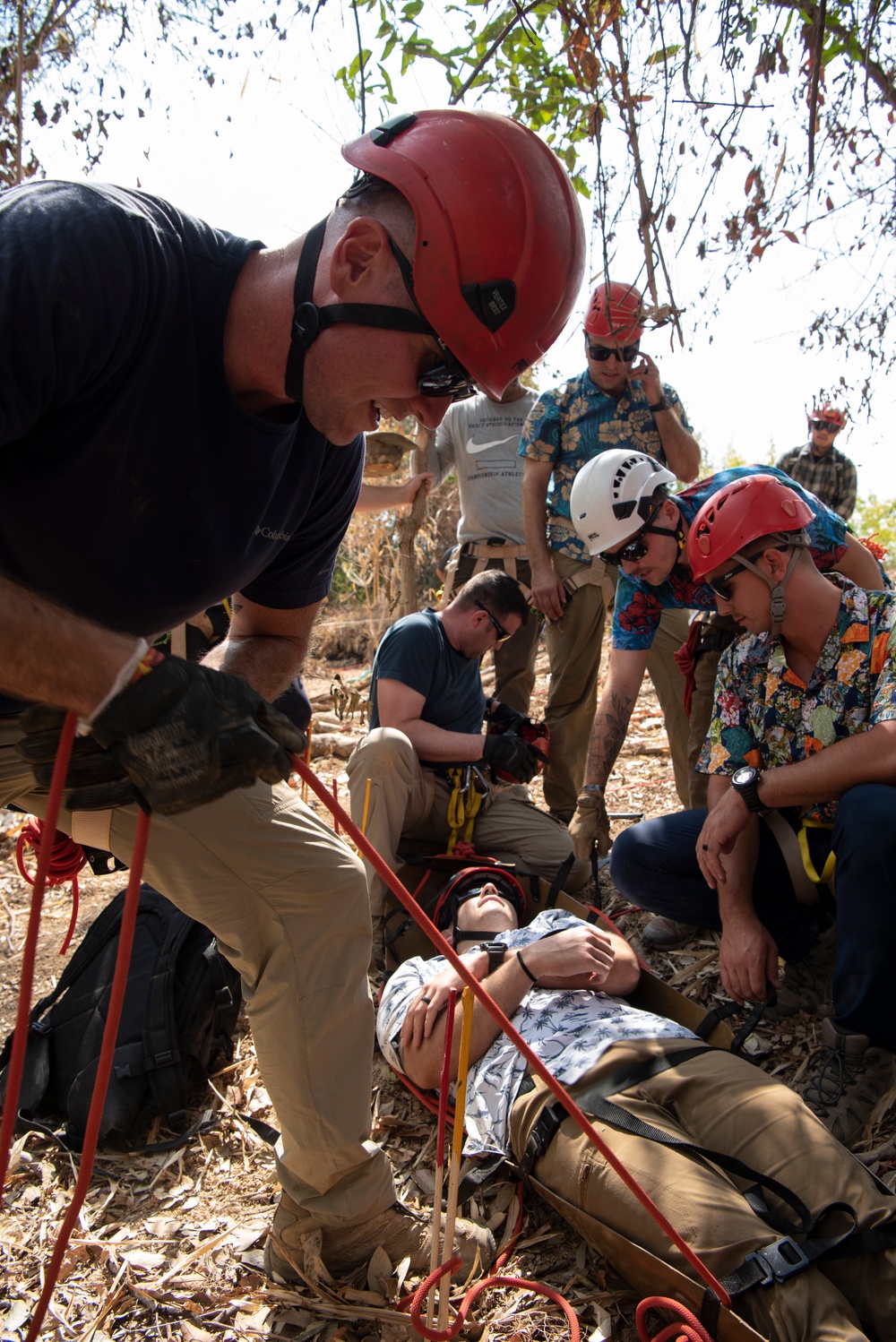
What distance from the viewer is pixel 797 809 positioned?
309 centimetres

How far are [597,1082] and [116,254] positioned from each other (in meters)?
2.16

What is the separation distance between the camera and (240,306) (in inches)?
71.7

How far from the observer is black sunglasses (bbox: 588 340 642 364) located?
4.46m

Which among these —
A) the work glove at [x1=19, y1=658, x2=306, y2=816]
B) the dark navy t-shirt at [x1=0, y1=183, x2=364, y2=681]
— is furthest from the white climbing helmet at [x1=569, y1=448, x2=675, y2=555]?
the work glove at [x1=19, y1=658, x2=306, y2=816]

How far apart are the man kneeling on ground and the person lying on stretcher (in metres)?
0.78

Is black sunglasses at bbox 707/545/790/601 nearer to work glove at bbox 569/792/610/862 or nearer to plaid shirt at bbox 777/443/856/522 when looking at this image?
work glove at bbox 569/792/610/862

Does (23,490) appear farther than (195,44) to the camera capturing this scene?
No

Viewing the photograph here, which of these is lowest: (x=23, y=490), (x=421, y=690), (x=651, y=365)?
(x=421, y=690)

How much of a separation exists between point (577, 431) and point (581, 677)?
4.12ft

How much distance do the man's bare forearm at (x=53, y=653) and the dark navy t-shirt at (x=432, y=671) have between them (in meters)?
2.57

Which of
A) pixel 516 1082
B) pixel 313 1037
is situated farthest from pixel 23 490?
pixel 516 1082

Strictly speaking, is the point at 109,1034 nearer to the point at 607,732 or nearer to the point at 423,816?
the point at 423,816

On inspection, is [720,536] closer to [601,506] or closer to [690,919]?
[601,506]

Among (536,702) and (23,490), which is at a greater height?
(23,490)
